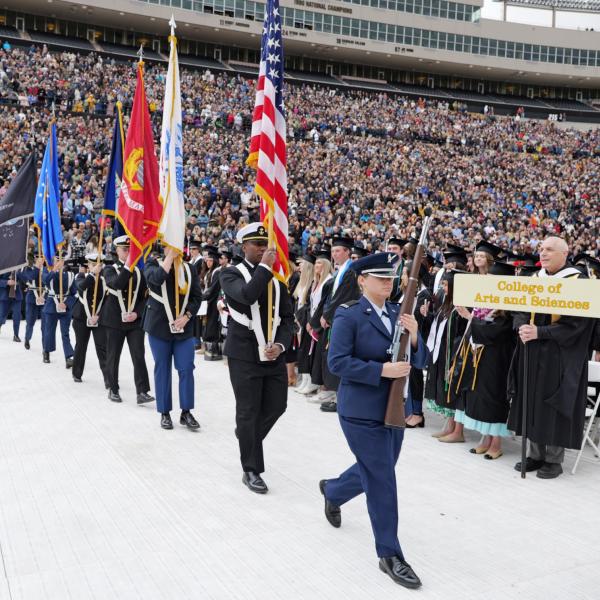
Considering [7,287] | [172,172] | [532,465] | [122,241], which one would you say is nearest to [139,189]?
[172,172]

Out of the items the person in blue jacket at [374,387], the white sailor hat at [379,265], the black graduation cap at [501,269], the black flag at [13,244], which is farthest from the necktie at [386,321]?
the black flag at [13,244]

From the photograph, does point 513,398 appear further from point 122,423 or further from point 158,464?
point 122,423

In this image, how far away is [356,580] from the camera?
3723 mm

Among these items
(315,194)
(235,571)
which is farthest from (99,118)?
(235,571)

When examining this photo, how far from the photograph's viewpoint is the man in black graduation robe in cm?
556

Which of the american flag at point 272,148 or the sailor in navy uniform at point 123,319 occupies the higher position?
the american flag at point 272,148

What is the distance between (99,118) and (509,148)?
86.0ft

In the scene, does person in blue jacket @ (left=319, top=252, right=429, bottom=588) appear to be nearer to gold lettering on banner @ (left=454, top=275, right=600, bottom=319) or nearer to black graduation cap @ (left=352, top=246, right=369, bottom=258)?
gold lettering on banner @ (left=454, top=275, right=600, bottom=319)

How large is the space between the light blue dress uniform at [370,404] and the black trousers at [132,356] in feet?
15.0

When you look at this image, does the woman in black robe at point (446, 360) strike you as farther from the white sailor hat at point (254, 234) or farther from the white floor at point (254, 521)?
the white sailor hat at point (254, 234)

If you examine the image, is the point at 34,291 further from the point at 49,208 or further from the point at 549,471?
the point at 549,471

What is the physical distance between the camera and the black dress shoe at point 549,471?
5648 mm

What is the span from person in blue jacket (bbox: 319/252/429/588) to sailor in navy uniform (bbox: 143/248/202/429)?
334 centimetres

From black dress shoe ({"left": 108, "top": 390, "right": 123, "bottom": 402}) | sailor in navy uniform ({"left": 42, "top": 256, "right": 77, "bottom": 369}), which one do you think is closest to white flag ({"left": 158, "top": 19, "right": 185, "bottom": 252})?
black dress shoe ({"left": 108, "top": 390, "right": 123, "bottom": 402})
